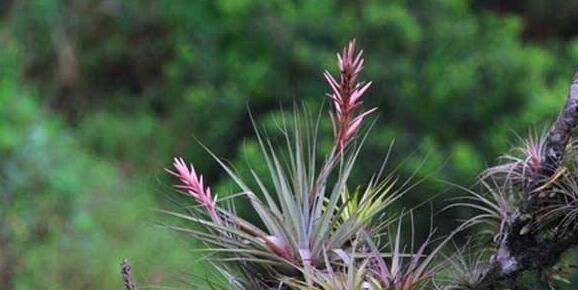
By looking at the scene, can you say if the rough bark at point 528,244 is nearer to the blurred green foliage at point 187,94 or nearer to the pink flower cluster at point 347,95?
the pink flower cluster at point 347,95

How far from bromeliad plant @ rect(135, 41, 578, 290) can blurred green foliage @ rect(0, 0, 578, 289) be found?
3.67 metres

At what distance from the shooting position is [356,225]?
64.9 inches

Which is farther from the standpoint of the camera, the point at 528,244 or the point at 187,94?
the point at 187,94

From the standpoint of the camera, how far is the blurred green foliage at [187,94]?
18.8 feet

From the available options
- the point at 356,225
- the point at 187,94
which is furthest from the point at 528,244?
the point at 187,94

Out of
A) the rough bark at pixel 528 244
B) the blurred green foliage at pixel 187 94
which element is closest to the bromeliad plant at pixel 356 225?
the rough bark at pixel 528 244

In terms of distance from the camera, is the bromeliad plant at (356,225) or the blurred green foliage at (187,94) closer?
the bromeliad plant at (356,225)

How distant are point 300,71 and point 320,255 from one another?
5.30 meters

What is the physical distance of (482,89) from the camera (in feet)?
22.1

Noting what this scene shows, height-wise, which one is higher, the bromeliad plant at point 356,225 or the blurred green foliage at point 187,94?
the blurred green foliage at point 187,94

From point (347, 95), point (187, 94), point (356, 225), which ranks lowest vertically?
point (356, 225)

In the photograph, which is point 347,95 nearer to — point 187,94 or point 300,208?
point 300,208

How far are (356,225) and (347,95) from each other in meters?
0.18

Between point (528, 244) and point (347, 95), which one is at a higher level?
point (347, 95)
